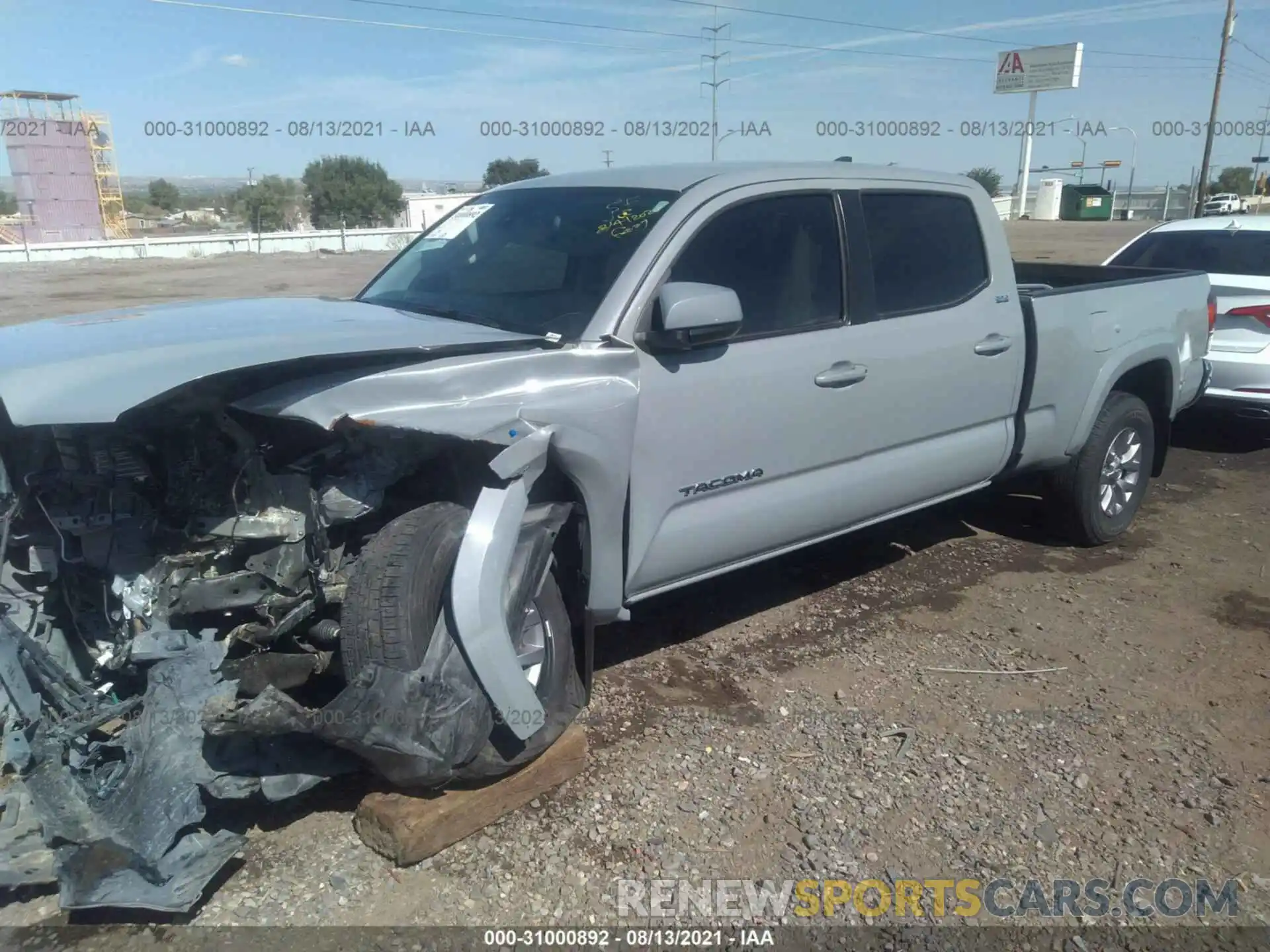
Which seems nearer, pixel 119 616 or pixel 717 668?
pixel 119 616

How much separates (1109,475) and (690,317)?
11.1 ft

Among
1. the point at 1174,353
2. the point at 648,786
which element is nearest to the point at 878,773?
the point at 648,786

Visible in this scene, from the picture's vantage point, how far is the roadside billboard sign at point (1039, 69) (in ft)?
203

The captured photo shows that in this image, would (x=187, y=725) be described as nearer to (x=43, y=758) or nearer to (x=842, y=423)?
(x=43, y=758)

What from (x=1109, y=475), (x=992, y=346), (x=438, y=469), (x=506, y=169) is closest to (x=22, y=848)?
(x=438, y=469)

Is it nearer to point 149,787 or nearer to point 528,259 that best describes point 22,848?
point 149,787

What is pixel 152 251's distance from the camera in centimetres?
3155

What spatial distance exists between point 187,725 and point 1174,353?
212 inches

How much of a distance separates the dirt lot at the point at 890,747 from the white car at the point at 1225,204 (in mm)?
39188

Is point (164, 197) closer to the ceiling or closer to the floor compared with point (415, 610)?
closer to the ceiling

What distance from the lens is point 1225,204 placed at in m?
43.2

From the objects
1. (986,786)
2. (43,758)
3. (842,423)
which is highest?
(842,423)

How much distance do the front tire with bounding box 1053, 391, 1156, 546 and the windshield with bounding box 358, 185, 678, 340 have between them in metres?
2.92

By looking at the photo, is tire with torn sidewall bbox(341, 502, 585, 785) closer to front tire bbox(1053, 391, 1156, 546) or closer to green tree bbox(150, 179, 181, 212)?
front tire bbox(1053, 391, 1156, 546)
